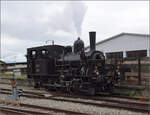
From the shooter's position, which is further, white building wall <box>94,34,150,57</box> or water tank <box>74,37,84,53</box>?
white building wall <box>94,34,150,57</box>

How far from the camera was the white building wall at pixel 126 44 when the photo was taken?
21266 millimetres

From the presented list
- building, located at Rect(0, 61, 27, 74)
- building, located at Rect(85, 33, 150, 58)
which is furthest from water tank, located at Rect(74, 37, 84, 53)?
building, located at Rect(0, 61, 27, 74)

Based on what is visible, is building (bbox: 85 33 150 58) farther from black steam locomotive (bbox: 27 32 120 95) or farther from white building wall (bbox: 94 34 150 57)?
black steam locomotive (bbox: 27 32 120 95)

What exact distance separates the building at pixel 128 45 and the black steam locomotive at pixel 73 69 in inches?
341

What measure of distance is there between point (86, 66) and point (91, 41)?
61.0 inches

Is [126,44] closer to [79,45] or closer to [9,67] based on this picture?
[79,45]

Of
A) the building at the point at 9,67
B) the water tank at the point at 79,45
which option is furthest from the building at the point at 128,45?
the building at the point at 9,67

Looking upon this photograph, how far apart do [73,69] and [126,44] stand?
12829 mm

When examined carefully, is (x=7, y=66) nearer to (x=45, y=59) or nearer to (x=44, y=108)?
(x=45, y=59)

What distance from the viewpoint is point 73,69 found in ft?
38.2

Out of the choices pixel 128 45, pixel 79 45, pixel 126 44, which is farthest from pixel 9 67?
pixel 79 45

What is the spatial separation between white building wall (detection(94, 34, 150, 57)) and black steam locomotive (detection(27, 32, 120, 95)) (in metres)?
11.0

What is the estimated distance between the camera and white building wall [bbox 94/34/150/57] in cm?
2127

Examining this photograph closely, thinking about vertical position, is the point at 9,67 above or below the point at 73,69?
below
